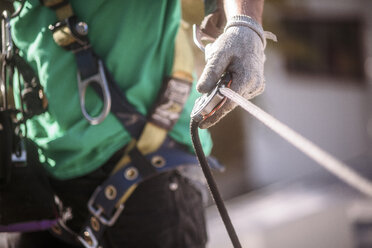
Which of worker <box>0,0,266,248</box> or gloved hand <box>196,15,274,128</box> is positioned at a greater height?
gloved hand <box>196,15,274,128</box>

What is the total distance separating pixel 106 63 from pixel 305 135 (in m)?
7.91

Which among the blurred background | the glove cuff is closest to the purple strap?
the glove cuff

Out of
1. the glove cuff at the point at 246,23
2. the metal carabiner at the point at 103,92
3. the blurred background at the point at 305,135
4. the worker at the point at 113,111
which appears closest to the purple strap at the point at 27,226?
the worker at the point at 113,111

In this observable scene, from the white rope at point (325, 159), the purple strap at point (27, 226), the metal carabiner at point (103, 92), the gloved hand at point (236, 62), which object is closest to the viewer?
the white rope at point (325, 159)

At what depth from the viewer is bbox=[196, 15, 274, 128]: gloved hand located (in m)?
1.24

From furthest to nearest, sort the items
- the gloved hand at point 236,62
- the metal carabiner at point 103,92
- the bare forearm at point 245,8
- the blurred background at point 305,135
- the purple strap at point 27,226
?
the blurred background at point 305,135 < the purple strap at point 27,226 < the metal carabiner at point 103,92 < the bare forearm at point 245,8 < the gloved hand at point 236,62

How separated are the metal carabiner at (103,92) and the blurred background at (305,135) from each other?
129 inches

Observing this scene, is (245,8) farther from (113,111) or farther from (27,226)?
(27,226)

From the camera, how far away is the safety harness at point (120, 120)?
61.4 inches

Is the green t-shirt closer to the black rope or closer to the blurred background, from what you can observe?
the black rope

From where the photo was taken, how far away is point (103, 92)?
1560 millimetres

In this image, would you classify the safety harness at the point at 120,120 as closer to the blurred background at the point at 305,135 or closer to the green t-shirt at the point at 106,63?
the green t-shirt at the point at 106,63

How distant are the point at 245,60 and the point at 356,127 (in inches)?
380

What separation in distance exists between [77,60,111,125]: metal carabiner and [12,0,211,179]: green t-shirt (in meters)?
0.03
